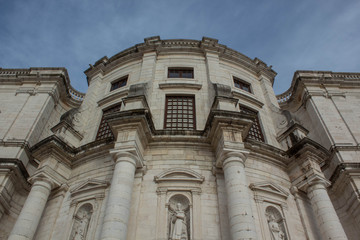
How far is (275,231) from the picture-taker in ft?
34.2

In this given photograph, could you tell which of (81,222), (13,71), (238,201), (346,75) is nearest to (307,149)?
(238,201)

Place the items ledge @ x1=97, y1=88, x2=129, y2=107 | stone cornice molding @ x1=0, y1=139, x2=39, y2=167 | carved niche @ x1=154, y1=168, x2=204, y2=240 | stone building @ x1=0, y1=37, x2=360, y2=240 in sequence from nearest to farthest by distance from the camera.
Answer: carved niche @ x1=154, y1=168, x2=204, y2=240, stone building @ x1=0, y1=37, x2=360, y2=240, stone cornice molding @ x1=0, y1=139, x2=39, y2=167, ledge @ x1=97, y1=88, x2=129, y2=107

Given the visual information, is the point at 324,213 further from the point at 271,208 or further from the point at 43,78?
the point at 43,78

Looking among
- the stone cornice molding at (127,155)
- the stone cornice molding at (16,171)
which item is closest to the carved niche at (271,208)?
the stone cornice molding at (127,155)

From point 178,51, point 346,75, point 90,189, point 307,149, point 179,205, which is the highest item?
point 346,75

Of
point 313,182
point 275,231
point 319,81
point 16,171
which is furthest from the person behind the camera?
point 319,81

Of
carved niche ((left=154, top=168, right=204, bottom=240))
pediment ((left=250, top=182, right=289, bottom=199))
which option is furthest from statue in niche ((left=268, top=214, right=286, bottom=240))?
carved niche ((left=154, top=168, right=204, bottom=240))

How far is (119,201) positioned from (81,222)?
2984mm

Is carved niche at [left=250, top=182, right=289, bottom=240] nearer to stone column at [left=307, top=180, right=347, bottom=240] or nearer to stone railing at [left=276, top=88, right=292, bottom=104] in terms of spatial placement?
stone column at [left=307, top=180, right=347, bottom=240]

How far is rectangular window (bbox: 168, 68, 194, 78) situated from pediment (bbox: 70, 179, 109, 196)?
830 centimetres

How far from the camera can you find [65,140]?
13.7 m

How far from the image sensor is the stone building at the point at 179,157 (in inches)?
397

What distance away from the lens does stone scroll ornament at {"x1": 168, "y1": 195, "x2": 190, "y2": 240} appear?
9656 millimetres

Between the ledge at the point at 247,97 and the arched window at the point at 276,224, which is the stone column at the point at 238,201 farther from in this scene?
the ledge at the point at 247,97
